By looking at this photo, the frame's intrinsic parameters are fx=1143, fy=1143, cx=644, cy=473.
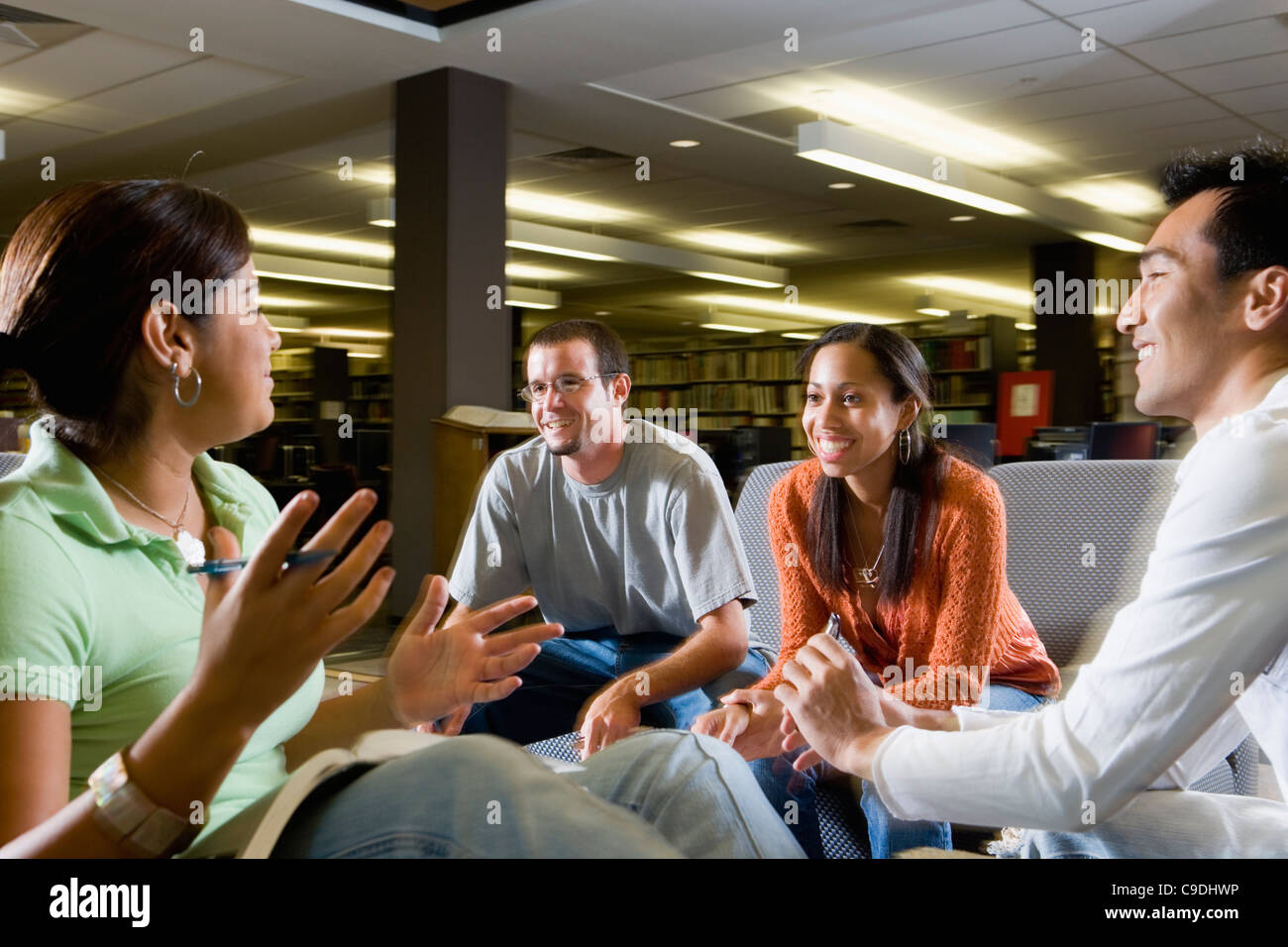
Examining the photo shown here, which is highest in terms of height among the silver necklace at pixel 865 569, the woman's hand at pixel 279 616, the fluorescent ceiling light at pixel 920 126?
the fluorescent ceiling light at pixel 920 126

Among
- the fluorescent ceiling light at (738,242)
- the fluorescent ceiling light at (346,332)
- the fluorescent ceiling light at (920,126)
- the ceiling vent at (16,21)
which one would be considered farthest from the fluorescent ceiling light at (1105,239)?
the fluorescent ceiling light at (346,332)

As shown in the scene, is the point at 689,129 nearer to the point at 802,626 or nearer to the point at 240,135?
the point at 240,135

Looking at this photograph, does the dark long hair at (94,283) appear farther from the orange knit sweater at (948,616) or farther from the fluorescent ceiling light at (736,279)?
the fluorescent ceiling light at (736,279)

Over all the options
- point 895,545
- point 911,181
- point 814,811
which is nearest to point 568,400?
point 895,545

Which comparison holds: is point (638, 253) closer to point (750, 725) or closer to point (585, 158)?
point (585, 158)

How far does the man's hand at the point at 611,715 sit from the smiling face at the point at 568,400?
0.46m

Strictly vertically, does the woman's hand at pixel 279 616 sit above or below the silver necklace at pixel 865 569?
above

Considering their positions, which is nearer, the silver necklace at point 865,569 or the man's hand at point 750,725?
the man's hand at point 750,725

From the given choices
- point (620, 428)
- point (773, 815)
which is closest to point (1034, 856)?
point (773, 815)

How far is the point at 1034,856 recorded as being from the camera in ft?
2.85

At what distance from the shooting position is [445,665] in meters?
0.95

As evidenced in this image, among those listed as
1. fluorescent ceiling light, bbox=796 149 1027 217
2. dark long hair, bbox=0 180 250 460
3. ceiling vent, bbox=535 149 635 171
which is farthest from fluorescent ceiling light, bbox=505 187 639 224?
dark long hair, bbox=0 180 250 460

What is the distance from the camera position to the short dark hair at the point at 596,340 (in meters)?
1.72

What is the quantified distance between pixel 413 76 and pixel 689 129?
51.8 inches
